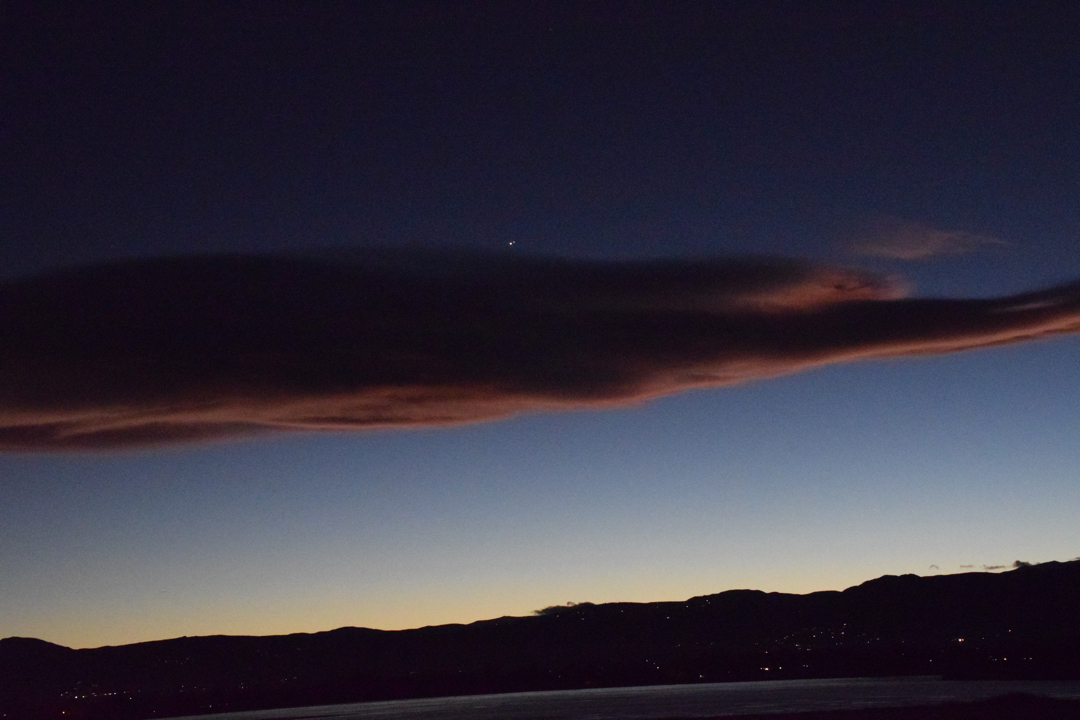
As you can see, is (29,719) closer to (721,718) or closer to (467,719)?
(467,719)

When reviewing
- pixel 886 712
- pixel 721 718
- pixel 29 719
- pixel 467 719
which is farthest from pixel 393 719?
pixel 886 712

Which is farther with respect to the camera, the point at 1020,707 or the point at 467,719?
the point at 467,719

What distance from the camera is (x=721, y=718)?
11738cm

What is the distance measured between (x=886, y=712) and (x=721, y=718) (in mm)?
18313

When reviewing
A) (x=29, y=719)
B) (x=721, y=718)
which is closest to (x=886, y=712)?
(x=721, y=718)

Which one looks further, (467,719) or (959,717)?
(467,719)

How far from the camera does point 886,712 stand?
355 feet

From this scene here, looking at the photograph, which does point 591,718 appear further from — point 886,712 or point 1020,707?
point 1020,707

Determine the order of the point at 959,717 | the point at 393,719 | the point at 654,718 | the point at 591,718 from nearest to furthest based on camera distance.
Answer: the point at 959,717 < the point at 654,718 < the point at 591,718 < the point at 393,719

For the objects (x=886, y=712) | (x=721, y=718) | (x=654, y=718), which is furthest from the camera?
(x=654, y=718)

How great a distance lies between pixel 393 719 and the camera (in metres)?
186

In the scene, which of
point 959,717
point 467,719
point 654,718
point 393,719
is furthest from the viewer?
point 393,719

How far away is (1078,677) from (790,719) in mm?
108578

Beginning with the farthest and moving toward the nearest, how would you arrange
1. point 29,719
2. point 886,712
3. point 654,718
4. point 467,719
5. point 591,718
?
1. point 29,719
2. point 467,719
3. point 591,718
4. point 654,718
5. point 886,712
